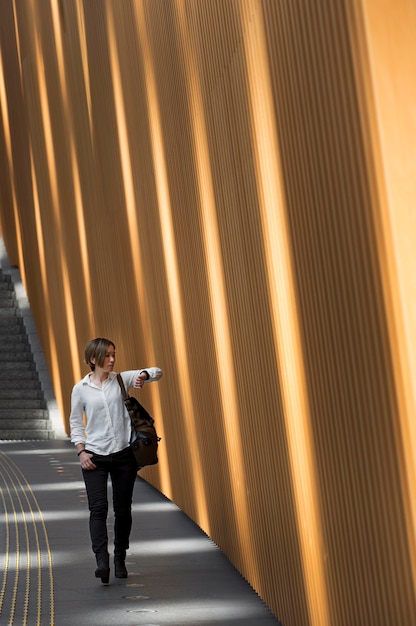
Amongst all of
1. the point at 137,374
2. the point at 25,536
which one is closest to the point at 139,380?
the point at 137,374

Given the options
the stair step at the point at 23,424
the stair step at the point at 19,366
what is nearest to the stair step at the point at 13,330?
the stair step at the point at 19,366

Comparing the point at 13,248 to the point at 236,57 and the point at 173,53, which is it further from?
the point at 236,57

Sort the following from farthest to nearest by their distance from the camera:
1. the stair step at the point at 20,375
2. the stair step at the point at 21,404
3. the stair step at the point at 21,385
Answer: the stair step at the point at 20,375
the stair step at the point at 21,385
the stair step at the point at 21,404

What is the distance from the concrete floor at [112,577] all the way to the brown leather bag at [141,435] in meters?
0.80

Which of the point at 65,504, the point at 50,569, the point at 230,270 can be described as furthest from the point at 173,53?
the point at 65,504

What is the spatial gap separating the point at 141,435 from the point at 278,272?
7.21 feet

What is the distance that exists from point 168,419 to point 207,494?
1.88 m

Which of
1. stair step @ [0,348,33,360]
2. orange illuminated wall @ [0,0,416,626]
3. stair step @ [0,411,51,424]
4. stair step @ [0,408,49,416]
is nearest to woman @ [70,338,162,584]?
orange illuminated wall @ [0,0,416,626]

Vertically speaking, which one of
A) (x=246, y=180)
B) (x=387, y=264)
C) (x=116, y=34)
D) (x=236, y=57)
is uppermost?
(x=116, y=34)

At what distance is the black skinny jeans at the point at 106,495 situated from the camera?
714 cm

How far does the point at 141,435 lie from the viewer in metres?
7.24

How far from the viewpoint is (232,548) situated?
7703 mm

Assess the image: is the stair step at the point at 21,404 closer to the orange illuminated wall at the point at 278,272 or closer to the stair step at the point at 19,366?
the stair step at the point at 19,366

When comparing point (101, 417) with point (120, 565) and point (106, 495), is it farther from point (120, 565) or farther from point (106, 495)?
point (120, 565)
